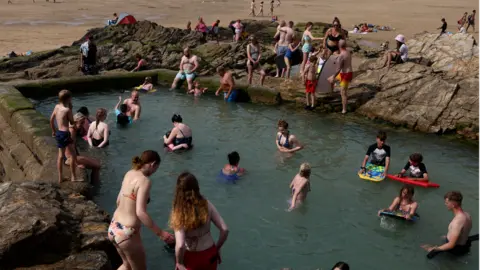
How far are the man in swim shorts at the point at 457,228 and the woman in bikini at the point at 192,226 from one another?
3725 millimetres

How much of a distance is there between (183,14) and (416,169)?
1755 inches

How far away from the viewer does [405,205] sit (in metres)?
8.58

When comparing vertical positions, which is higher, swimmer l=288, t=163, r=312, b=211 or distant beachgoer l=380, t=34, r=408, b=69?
distant beachgoer l=380, t=34, r=408, b=69

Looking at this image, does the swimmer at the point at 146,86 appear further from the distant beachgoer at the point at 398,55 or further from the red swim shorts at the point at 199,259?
the red swim shorts at the point at 199,259

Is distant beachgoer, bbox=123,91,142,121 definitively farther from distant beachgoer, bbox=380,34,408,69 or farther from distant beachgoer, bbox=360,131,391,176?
distant beachgoer, bbox=380,34,408,69

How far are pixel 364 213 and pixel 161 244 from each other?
3727 mm

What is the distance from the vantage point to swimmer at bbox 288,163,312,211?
866cm

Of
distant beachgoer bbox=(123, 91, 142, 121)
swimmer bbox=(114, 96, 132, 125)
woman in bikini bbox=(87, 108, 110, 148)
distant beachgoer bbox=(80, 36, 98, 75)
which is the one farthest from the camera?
distant beachgoer bbox=(80, 36, 98, 75)

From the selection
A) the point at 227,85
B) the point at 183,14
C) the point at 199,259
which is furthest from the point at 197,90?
the point at 183,14

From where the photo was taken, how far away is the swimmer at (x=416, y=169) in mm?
9975

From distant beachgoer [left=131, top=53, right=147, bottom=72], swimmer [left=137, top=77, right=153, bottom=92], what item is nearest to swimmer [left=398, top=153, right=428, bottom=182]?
swimmer [left=137, top=77, right=153, bottom=92]

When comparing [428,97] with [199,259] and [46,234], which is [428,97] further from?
[46,234]

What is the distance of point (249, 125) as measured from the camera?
46.1 ft

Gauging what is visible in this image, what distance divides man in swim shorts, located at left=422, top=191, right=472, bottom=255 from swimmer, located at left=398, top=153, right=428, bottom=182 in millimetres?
2690
